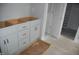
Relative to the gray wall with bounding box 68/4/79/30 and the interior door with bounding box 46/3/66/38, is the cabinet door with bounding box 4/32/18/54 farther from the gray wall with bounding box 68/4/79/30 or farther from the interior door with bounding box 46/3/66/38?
the gray wall with bounding box 68/4/79/30

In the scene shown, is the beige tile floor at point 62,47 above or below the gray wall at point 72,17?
below

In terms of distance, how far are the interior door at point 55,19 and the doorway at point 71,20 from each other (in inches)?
15.7

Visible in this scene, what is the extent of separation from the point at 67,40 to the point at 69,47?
1.18ft

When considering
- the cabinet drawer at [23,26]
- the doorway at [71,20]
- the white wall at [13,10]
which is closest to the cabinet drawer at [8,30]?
the cabinet drawer at [23,26]

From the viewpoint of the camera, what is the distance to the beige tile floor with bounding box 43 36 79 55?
73.5 inches

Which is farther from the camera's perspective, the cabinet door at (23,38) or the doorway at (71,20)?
the doorway at (71,20)

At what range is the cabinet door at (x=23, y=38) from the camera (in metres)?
1.79

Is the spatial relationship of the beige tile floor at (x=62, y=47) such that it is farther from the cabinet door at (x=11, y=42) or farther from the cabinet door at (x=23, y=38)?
the cabinet door at (x=11, y=42)

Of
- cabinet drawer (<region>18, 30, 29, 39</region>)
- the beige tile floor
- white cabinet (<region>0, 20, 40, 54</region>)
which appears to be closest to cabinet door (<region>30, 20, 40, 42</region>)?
white cabinet (<region>0, 20, 40, 54</region>)

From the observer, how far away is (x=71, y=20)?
274cm

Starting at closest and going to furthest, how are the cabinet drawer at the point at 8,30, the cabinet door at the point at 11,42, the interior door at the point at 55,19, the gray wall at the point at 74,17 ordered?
1. the cabinet drawer at the point at 8,30
2. the cabinet door at the point at 11,42
3. the interior door at the point at 55,19
4. the gray wall at the point at 74,17

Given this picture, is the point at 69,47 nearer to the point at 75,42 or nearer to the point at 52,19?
the point at 75,42

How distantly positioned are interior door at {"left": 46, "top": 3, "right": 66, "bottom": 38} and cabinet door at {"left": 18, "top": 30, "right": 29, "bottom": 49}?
3.29ft
